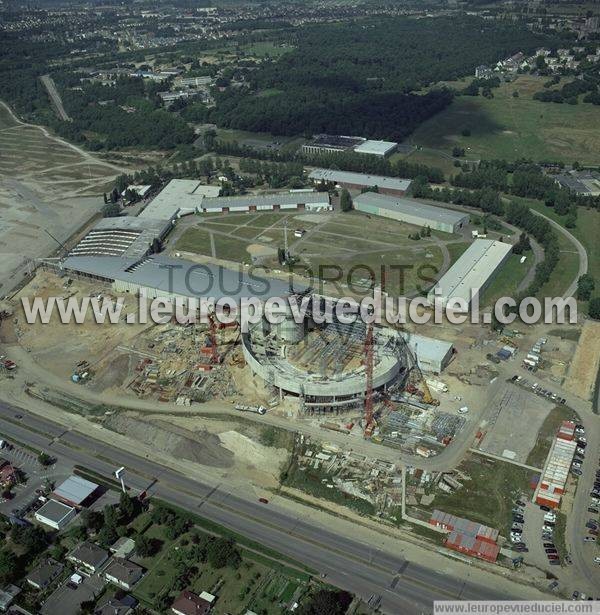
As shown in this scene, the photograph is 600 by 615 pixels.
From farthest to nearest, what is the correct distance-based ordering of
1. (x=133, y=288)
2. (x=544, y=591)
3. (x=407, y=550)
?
(x=133, y=288) → (x=407, y=550) → (x=544, y=591)

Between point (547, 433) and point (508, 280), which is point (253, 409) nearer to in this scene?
point (547, 433)

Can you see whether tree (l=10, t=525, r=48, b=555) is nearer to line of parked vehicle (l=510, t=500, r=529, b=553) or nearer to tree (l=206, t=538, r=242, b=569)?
tree (l=206, t=538, r=242, b=569)

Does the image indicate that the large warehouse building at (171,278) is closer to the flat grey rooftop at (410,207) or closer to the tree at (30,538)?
the flat grey rooftop at (410,207)

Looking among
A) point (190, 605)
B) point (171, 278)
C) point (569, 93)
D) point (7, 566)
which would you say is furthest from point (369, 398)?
point (569, 93)

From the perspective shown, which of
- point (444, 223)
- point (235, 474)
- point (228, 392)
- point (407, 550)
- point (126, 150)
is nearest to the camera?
point (407, 550)

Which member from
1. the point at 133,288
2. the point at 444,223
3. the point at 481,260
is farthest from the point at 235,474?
the point at 444,223

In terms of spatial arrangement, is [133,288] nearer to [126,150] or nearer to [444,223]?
[444,223]
